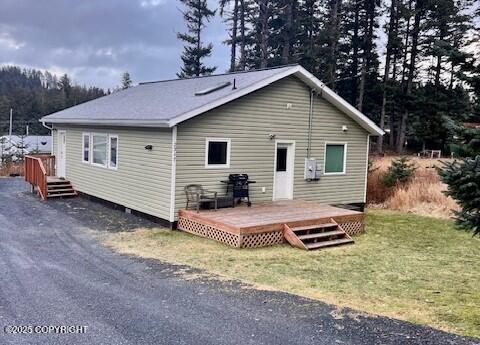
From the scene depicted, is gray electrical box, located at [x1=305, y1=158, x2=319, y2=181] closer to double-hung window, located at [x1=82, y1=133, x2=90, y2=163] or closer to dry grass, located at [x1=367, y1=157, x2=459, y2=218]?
dry grass, located at [x1=367, y1=157, x2=459, y2=218]

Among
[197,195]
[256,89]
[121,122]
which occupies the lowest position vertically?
[197,195]

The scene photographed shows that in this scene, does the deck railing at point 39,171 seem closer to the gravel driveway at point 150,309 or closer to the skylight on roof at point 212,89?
the skylight on roof at point 212,89

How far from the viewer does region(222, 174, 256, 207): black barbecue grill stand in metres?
11.2

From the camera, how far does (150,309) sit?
5.35m

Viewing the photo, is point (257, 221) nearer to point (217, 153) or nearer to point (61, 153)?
point (217, 153)

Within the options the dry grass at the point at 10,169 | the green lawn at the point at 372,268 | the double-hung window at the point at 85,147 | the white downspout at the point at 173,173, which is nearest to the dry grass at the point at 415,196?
the green lawn at the point at 372,268

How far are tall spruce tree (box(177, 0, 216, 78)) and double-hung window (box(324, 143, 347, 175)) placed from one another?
22115mm

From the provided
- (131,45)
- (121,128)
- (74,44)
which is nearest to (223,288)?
(121,128)

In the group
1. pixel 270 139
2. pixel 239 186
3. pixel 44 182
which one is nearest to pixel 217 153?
pixel 239 186

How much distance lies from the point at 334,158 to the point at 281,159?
2098 millimetres

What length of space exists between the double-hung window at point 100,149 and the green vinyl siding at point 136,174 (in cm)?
9

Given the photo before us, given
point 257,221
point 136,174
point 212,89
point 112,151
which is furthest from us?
point 112,151

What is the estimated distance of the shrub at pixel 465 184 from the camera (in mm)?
4703

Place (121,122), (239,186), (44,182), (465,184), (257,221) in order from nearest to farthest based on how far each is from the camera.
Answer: (465,184)
(257,221)
(239,186)
(121,122)
(44,182)
